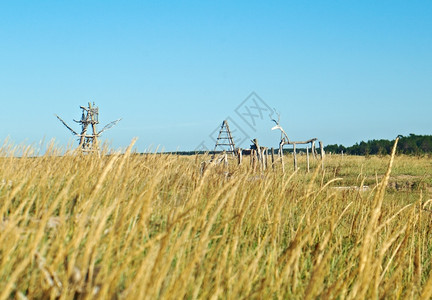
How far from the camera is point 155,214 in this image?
3123 mm

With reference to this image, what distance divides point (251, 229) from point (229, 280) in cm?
127

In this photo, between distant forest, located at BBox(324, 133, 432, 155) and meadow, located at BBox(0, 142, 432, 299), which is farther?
distant forest, located at BBox(324, 133, 432, 155)

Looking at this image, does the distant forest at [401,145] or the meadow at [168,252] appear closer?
the meadow at [168,252]

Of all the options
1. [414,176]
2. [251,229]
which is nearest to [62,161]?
[251,229]

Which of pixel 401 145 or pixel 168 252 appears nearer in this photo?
pixel 168 252

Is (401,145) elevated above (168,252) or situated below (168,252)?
above

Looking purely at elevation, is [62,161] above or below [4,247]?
above

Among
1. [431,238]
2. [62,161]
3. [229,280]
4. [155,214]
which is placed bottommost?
[431,238]

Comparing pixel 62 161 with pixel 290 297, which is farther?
pixel 62 161

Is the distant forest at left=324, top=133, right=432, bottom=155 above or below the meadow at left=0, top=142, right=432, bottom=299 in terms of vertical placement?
above

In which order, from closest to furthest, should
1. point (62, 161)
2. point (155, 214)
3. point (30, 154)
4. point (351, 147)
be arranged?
point (155, 214)
point (62, 161)
point (30, 154)
point (351, 147)

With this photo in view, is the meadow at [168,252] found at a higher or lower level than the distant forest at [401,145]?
lower

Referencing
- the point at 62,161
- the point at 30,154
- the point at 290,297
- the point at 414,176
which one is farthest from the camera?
the point at 414,176

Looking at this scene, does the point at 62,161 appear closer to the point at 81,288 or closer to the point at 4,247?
the point at 4,247
